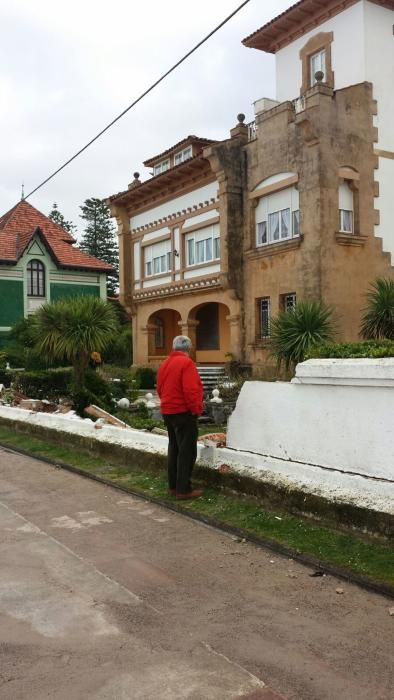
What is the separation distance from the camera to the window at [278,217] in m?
20.9

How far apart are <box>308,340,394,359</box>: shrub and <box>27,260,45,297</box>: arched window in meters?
32.0

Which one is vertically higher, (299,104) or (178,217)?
(299,104)

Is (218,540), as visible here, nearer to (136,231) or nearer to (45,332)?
(45,332)

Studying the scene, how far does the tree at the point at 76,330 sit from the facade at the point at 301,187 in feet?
24.1

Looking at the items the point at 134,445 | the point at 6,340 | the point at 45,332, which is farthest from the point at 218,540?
the point at 6,340

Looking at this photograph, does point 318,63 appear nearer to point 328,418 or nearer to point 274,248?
point 274,248

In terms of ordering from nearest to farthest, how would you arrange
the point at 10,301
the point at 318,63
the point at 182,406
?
the point at 182,406 → the point at 318,63 → the point at 10,301

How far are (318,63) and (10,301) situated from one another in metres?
21.1

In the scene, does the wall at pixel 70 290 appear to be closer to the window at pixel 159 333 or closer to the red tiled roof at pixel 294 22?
the window at pixel 159 333

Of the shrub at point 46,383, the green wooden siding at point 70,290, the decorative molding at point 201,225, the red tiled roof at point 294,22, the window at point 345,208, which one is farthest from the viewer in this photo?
the green wooden siding at point 70,290

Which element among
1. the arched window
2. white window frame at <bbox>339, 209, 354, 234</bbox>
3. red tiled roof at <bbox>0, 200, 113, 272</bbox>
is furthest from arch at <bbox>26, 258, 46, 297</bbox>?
white window frame at <bbox>339, 209, 354, 234</bbox>

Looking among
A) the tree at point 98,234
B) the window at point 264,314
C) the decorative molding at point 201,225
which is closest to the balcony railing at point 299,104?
the decorative molding at point 201,225

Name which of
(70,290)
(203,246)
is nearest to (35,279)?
(70,290)

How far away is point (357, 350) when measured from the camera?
5.88 m
